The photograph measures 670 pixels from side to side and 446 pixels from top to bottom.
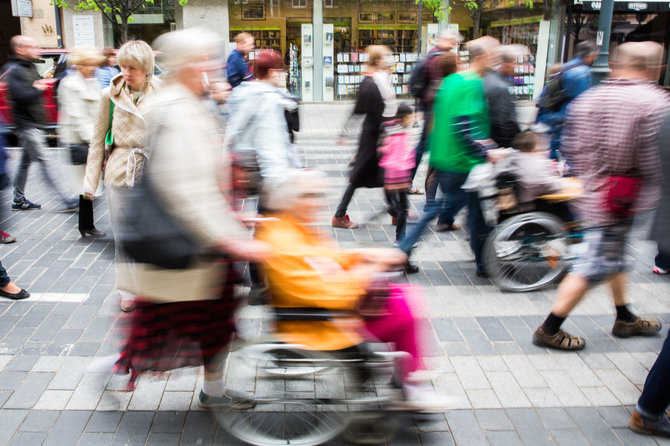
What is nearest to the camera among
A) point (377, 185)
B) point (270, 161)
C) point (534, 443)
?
point (534, 443)

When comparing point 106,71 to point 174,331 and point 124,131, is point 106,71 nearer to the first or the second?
point 124,131

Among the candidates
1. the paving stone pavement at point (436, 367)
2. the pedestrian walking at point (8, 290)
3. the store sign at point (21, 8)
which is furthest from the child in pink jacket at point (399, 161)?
the store sign at point (21, 8)

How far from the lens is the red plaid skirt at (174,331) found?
108 inches

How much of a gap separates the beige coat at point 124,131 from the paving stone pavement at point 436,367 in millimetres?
1011

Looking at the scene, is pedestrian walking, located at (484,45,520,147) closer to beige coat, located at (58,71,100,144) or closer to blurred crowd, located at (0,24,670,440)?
blurred crowd, located at (0,24,670,440)

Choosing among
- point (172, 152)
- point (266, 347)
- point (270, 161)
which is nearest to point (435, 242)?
point (270, 161)

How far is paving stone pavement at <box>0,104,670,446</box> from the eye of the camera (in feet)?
9.97

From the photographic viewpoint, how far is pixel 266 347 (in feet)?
8.97

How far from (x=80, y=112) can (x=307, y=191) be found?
13.2 ft

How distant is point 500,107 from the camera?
4.74 m

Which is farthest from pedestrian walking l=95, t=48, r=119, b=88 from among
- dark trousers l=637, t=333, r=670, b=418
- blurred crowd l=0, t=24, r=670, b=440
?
dark trousers l=637, t=333, r=670, b=418

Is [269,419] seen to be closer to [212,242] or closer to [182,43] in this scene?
[212,242]

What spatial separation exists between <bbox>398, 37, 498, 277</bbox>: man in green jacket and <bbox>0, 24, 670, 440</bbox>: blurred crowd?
1 centimetres

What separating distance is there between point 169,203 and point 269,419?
128cm
